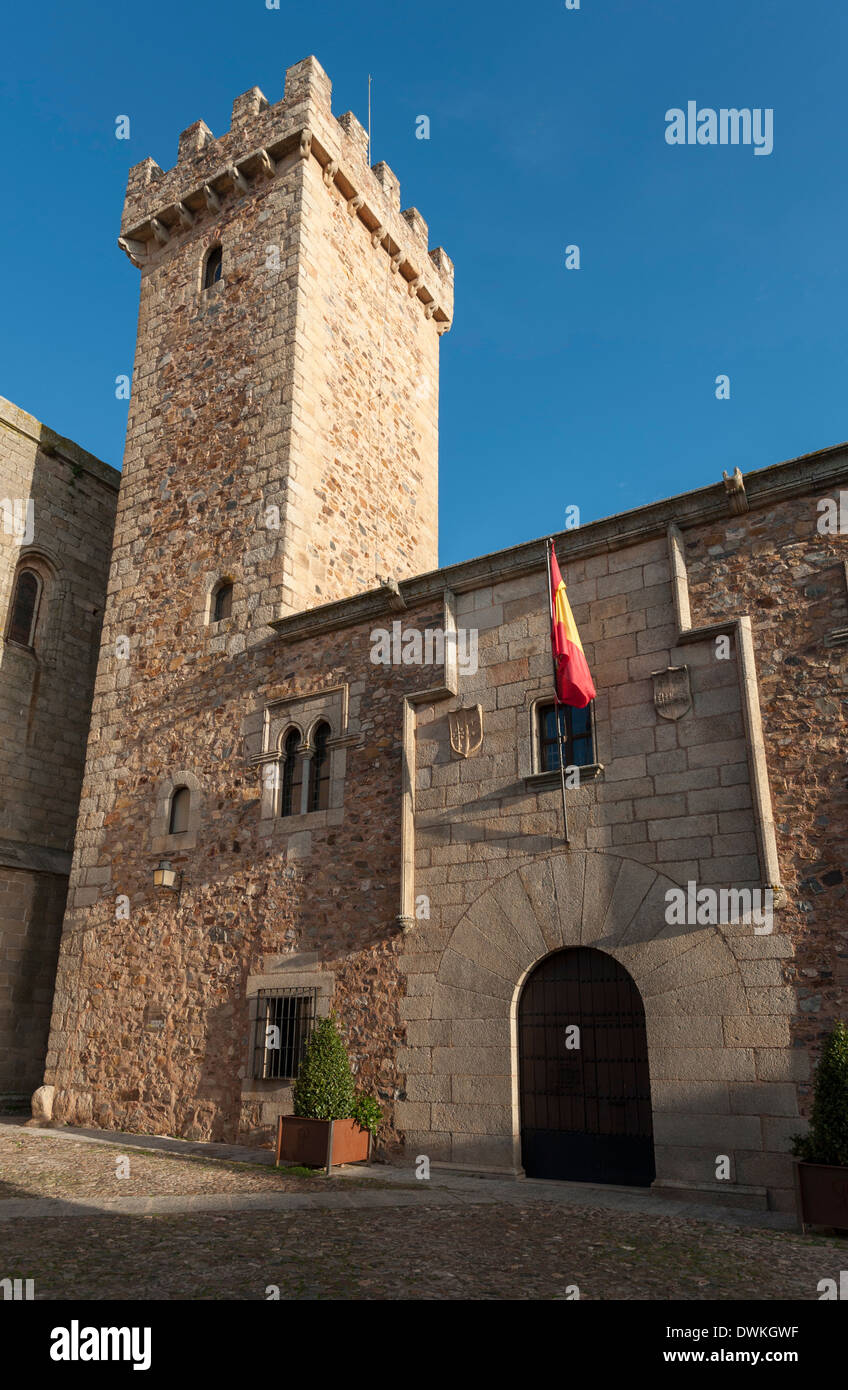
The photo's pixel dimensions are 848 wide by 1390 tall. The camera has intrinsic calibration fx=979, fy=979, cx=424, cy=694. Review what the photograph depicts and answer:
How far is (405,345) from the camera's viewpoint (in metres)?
18.4

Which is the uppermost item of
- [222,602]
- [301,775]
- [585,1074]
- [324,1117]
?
[222,602]

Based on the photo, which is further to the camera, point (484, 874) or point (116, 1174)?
point (484, 874)

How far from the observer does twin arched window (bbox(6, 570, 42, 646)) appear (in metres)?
16.7

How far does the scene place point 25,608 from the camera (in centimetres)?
1697

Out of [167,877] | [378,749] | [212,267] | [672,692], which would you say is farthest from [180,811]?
[212,267]

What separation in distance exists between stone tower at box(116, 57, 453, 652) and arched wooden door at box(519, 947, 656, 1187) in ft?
20.9

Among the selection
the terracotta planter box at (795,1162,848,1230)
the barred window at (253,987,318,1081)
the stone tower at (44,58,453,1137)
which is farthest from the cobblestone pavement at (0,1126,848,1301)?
the stone tower at (44,58,453,1137)

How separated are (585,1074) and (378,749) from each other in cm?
429

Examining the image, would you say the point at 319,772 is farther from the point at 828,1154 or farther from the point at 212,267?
the point at 212,267

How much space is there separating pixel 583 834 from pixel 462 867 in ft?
4.75

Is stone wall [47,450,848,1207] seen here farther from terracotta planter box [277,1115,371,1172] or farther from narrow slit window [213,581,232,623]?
narrow slit window [213,581,232,623]

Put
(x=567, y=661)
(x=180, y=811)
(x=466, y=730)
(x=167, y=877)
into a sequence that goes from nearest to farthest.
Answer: (x=567, y=661)
(x=466, y=730)
(x=167, y=877)
(x=180, y=811)

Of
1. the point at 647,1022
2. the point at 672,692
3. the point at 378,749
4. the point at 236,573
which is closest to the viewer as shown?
the point at 647,1022

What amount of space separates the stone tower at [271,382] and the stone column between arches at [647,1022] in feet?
18.2
